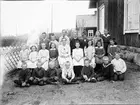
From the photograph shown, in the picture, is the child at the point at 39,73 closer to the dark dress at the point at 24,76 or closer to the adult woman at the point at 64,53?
the dark dress at the point at 24,76

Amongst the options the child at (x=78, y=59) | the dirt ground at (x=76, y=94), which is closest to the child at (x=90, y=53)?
the child at (x=78, y=59)

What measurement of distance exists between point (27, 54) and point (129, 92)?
3.85m

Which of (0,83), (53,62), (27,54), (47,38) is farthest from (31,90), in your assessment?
(47,38)

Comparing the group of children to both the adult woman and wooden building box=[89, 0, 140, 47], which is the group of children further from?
wooden building box=[89, 0, 140, 47]

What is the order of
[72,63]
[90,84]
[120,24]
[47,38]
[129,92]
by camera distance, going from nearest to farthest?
[129,92]
[90,84]
[72,63]
[47,38]
[120,24]

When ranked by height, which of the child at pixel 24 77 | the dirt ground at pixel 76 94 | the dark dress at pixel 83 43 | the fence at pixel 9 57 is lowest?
the dirt ground at pixel 76 94

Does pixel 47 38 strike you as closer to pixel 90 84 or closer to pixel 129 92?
pixel 90 84

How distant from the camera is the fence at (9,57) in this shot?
307 inches

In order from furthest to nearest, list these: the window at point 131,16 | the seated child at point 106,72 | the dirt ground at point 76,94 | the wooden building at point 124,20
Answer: the wooden building at point 124,20
the window at point 131,16
the seated child at point 106,72
the dirt ground at point 76,94

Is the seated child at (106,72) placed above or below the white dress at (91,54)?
below

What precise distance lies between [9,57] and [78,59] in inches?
124

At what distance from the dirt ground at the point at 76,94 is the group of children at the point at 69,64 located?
0.36 m

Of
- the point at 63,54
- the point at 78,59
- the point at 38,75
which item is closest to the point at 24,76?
the point at 38,75

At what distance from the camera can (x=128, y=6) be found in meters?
8.13
